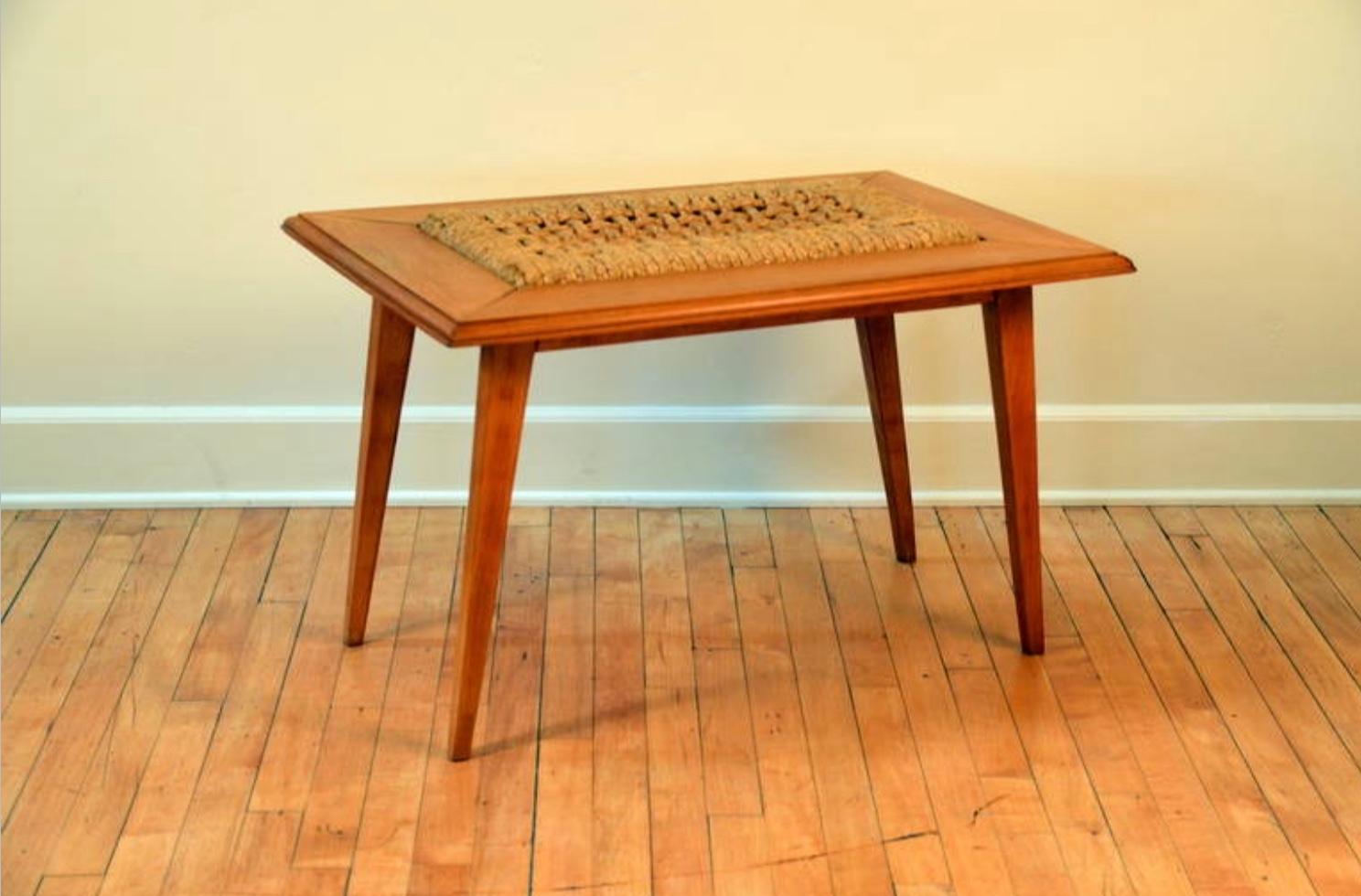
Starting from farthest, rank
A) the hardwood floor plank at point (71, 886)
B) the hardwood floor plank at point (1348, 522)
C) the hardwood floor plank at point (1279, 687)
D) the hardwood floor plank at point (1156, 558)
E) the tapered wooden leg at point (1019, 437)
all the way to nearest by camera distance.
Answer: the hardwood floor plank at point (1348, 522) → the hardwood floor plank at point (1156, 558) → the tapered wooden leg at point (1019, 437) → the hardwood floor plank at point (1279, 687) → the hardwood floor plank at point (71, 886)

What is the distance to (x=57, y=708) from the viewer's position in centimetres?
223

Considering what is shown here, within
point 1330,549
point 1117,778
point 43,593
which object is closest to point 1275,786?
point 1117,778

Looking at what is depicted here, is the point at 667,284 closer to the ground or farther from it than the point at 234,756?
farther from it

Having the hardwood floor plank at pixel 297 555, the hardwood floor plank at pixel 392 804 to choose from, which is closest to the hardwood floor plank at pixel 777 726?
the hardwood floor plank at pixel 392 804

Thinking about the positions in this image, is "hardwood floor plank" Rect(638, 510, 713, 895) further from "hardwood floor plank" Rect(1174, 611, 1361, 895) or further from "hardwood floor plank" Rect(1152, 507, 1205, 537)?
"hardwood floor plank" Rect(1152, 507, 1205, 537)

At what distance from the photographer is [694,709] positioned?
2.25m

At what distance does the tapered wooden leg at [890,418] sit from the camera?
2.51 m

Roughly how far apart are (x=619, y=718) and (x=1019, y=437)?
0.58m

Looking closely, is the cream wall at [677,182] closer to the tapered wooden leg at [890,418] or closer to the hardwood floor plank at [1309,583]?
the hardwood floor plank at [1309,583]

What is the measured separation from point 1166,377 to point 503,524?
48.0 inches

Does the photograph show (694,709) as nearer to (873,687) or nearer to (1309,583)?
(873,687)

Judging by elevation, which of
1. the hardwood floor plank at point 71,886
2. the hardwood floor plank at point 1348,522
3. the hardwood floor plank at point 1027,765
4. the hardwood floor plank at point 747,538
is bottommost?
the hardwood floor plank at point 1348,522

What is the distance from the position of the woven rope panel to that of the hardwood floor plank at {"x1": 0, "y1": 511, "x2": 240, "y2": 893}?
2.09 feet

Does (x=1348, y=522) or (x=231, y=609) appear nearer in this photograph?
(x=231, y=609)
